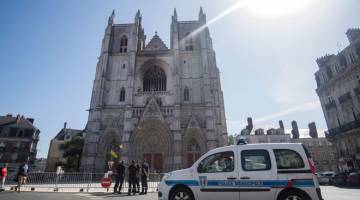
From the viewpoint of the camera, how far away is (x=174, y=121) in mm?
25359

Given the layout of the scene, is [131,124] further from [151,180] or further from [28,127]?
[28,127]

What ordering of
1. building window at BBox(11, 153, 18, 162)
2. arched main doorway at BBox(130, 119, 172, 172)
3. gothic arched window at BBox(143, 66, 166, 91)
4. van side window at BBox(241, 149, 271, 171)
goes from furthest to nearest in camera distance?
building window at BBox(11, 153, 18, 162)
gothic arched window at BBox(143, 66, 166, 91)
arched main doorway at BBox(130, 119, 172, 172)
van side window at BBox(241, 149, 271, 171)

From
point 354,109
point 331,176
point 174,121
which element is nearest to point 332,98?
point 354,109

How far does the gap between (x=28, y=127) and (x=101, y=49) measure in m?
20.1

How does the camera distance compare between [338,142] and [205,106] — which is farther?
[205,106]

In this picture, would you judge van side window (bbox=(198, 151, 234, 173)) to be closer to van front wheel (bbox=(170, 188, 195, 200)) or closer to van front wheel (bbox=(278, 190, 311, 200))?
van front wheel (bbox=(170, 188, 195, 200))

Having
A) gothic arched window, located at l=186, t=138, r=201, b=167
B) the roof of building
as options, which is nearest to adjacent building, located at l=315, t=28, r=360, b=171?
gothic arched window, located at l=186, t=138, r=201, b=167

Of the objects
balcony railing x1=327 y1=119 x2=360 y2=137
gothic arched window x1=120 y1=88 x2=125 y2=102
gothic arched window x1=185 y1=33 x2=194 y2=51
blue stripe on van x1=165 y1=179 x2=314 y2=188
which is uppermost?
gothic arched window x1=185 y1=33 x2=194 y2=51

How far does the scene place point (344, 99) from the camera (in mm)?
21953

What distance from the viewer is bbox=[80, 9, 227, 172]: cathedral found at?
2478 centimetres

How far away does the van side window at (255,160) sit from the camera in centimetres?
479

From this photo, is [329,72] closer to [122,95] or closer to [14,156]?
[122,95]

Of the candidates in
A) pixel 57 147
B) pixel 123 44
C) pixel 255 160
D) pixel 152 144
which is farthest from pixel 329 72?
pixel 57 147

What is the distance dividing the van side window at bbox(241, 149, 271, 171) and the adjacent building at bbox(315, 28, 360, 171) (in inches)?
822
